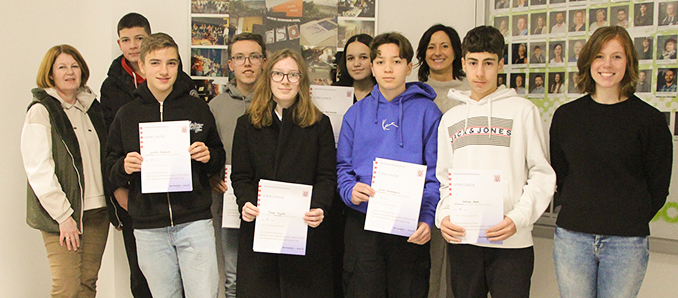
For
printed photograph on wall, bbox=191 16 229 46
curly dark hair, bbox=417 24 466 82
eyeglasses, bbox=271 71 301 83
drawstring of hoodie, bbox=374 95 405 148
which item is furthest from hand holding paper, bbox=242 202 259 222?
→ printed photograph on wall, bbox=191 16 229 46

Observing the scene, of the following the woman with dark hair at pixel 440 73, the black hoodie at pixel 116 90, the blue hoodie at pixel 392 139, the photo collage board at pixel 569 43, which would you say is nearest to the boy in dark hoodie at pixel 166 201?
the black hoodie at pixel 116 90

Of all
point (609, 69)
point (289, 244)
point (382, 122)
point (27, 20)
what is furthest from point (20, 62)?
point (609, 69)

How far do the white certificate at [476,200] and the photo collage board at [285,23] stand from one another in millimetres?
1978

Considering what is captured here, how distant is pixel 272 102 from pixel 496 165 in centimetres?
129

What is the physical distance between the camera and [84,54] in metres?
3.88

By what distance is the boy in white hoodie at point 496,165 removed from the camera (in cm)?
232

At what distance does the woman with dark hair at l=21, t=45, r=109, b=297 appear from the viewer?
2.86 m

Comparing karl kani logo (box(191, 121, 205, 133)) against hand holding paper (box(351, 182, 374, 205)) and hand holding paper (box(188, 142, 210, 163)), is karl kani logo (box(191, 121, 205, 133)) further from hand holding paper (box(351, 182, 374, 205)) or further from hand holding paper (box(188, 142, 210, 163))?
hand holding paper (box(351, 182, 374, 205))

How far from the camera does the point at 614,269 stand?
89.9 inches

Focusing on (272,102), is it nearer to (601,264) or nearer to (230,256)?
(230,256)

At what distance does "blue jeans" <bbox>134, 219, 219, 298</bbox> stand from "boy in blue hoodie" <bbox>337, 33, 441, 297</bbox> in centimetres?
80

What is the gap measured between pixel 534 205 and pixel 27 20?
360 cm

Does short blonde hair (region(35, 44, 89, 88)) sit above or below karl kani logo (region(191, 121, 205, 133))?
above

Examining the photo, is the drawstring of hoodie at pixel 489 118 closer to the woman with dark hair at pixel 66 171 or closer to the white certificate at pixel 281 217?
the white certificate at pixel 281 217
